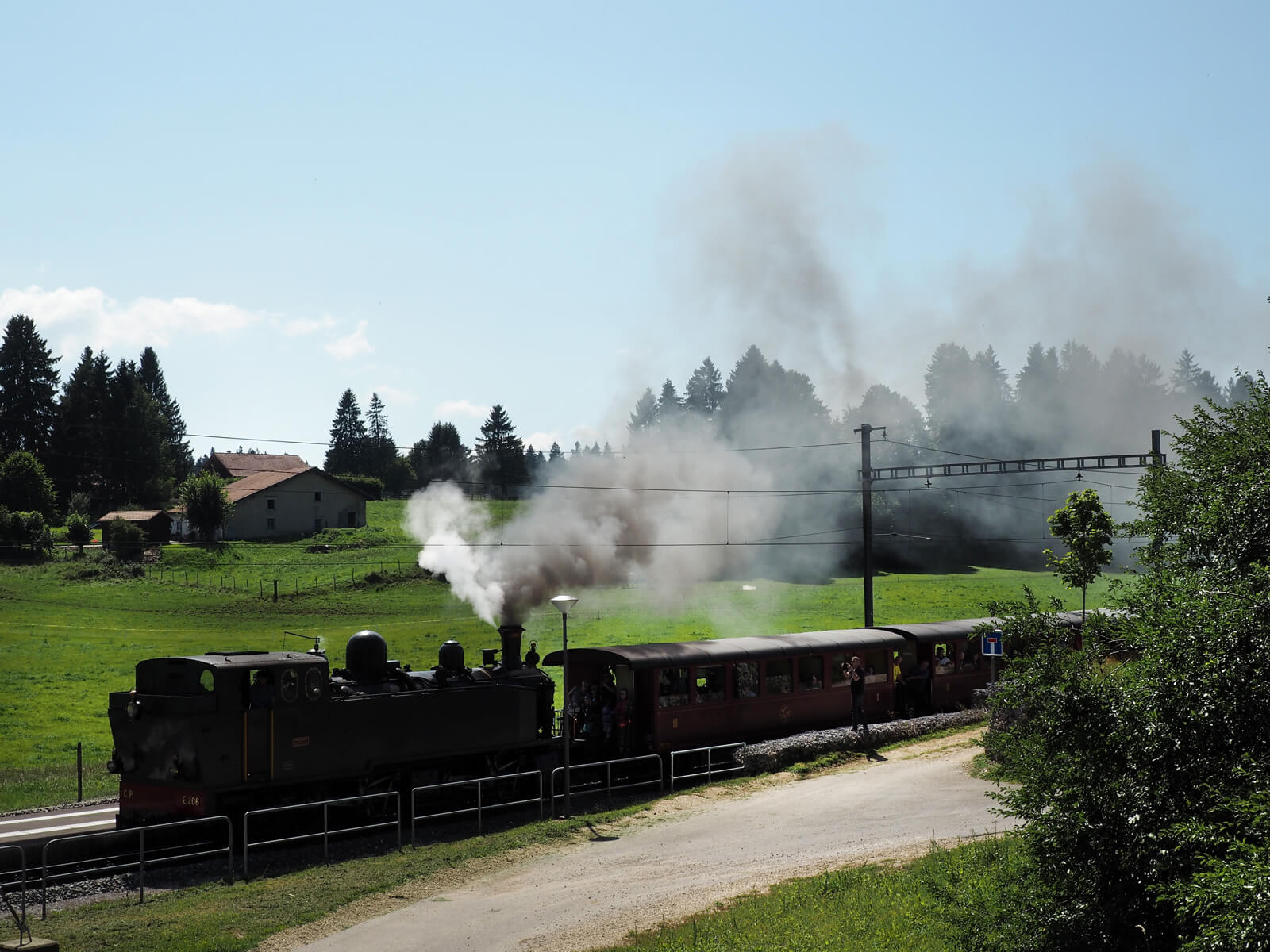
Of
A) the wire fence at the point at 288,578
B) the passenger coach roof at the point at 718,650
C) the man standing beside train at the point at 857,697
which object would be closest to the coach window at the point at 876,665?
the passenger coach roof at the point at 718,650

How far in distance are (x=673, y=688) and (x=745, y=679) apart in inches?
87.5

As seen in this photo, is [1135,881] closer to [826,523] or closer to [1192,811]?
[1192,811]

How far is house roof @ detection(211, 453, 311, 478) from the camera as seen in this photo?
348ft

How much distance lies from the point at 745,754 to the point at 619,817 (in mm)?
4795

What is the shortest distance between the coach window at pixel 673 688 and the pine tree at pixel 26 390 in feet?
278

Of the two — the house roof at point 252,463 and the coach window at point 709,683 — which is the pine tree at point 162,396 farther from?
the coach window at point 709,683

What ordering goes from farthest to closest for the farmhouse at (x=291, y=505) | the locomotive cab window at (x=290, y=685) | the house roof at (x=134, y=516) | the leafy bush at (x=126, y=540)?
1. the farmhouse at (x=291, y=505)
2. the house roof at (x=134, y=516)
3. the leafy bush at (x=126, y=540)
4. the locomotive cab window at (x=290, y=685)

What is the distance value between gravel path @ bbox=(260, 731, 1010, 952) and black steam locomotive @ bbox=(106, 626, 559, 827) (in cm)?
347

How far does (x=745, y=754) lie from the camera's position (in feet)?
73.8

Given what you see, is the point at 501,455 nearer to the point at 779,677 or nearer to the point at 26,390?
the point at 26,390

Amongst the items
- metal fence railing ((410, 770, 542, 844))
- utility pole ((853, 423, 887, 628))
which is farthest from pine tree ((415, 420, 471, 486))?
metal fence railing ((410, 770, 542, 844))

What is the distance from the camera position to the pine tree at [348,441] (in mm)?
123188

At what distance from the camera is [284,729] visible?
53.9 feet

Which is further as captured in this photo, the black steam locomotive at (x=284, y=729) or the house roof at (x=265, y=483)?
the house roof at (x=265, y=483)
